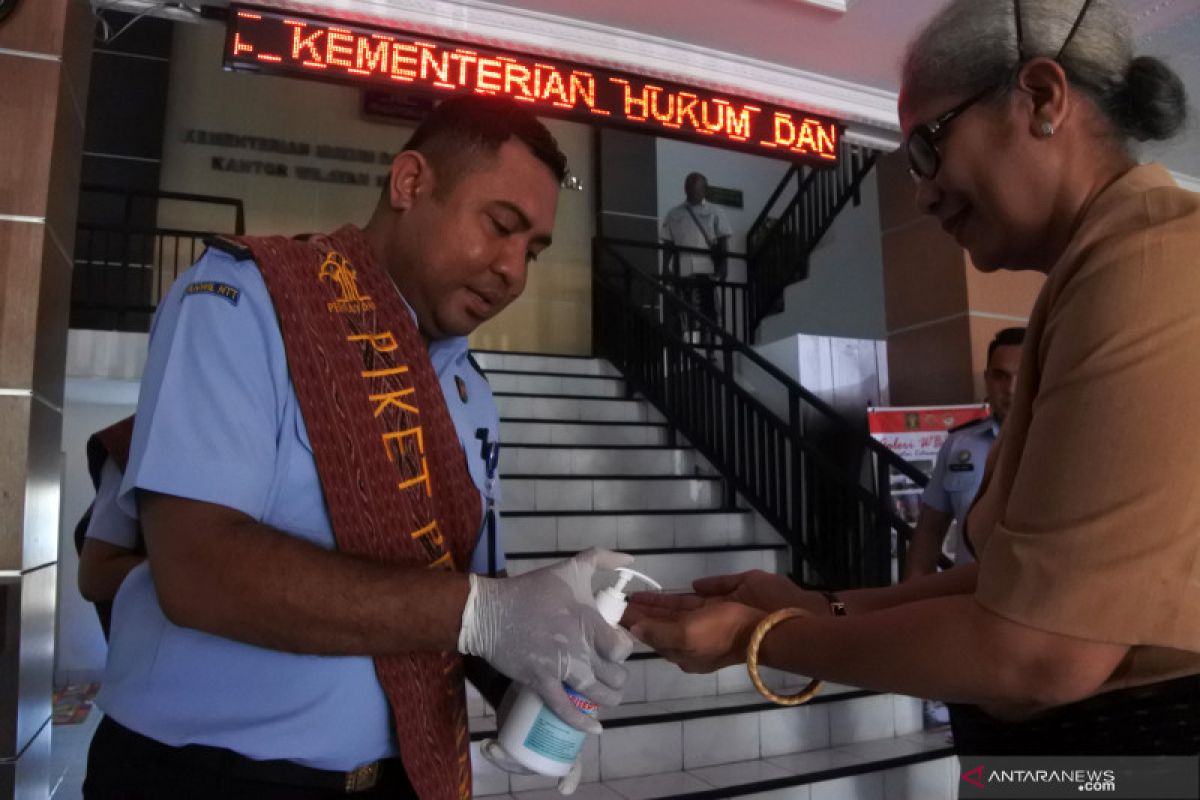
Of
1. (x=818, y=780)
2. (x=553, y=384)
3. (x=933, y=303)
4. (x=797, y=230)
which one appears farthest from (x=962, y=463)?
(x=797, y=230)

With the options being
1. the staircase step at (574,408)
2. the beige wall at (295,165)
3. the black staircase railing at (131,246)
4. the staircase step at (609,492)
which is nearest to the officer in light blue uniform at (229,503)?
the staircase step at (609,492)

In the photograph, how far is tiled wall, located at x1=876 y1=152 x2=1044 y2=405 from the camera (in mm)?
4402

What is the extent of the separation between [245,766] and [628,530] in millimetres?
3527

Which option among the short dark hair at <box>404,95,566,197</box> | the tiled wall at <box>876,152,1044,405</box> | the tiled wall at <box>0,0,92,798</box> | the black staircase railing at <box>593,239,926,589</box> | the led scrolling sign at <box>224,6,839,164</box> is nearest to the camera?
the short dark hair at <box>404,95,566,197</box>

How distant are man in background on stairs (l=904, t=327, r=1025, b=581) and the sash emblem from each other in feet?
8.57

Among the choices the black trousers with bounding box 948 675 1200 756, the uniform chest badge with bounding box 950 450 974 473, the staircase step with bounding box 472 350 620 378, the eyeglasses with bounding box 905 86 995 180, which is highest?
the staircase step with bounding box 472 350 620 378

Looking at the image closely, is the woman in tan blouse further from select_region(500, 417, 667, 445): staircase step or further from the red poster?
select_region(500, 417, 667, 445): staircase step

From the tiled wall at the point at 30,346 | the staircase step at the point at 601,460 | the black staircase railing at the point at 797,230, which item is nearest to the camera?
the tiled wall at the point at 30,346

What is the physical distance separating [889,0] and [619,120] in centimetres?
137

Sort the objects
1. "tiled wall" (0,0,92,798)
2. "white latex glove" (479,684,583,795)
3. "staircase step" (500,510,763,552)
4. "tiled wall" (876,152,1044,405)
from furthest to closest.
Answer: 1. "tiled wall" (876,152,1044,405)
2. "staircase step" (500,510,763,552)
3. "tiled wall" (0,0,92,798)
4. "white latex glove" (479,684,583,795)

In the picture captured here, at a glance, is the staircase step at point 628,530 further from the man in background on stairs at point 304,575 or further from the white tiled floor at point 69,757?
the man in background on stairs at point 304,575

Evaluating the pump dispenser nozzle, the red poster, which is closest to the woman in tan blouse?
the pump dispenser nozzle

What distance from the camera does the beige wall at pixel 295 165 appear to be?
23.5 ft

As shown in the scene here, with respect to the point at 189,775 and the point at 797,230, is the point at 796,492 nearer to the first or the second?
the point at 189,775
